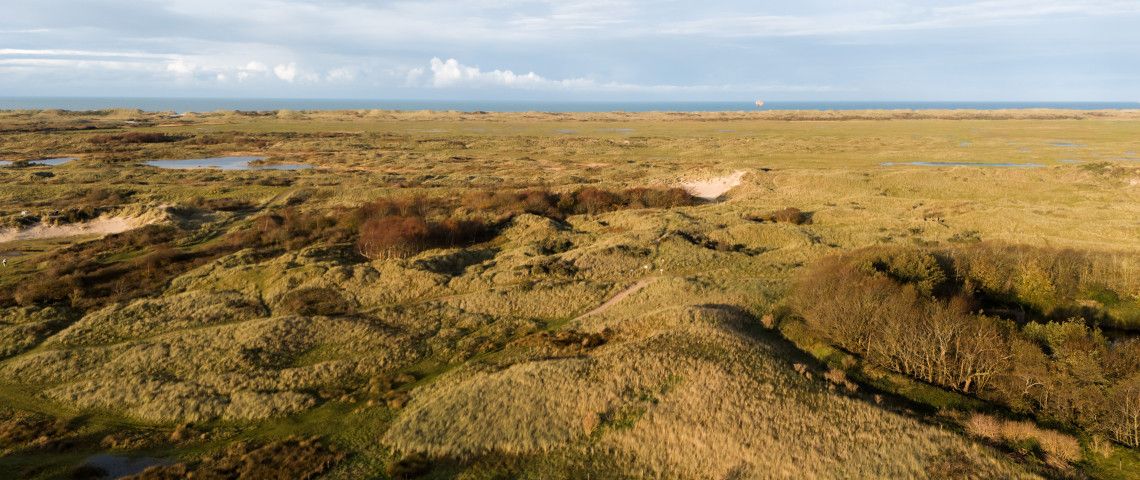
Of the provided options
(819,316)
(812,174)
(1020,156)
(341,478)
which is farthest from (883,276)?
(1020,156)

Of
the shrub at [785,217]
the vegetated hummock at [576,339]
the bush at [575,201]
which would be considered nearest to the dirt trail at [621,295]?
the vegetated hummock at [576,339]

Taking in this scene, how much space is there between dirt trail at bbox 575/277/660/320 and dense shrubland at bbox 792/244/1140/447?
414 inches

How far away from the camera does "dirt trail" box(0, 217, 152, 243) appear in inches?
2660

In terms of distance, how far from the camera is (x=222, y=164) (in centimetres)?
12794

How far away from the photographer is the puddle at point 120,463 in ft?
79.2

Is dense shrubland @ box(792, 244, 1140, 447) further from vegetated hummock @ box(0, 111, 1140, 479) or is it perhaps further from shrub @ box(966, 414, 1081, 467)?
shrub @ box(966, 414, 1081, 467)

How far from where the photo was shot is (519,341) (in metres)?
35.9

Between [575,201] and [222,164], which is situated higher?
[222,164]

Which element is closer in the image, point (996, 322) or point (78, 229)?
point (996, 322)

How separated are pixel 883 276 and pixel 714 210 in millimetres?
37181

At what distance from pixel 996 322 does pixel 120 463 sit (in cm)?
4154

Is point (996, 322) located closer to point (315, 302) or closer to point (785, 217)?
point (785, 217)

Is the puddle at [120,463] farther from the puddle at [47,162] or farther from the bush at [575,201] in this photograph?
the puddle at [47,162]

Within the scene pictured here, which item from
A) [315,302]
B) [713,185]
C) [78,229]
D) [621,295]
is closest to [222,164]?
[78,229]
